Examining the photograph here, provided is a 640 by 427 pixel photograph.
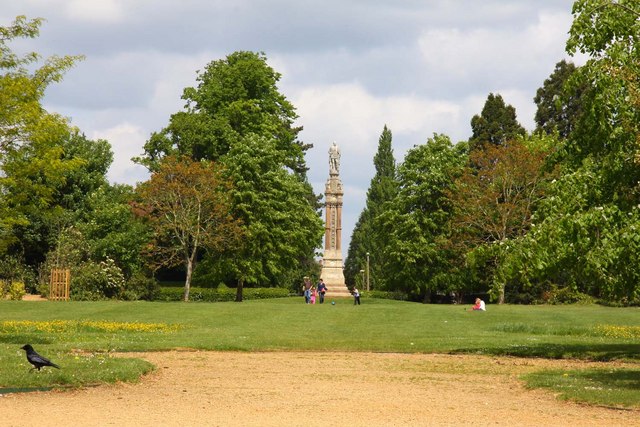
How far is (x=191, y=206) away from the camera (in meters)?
→ 59.7

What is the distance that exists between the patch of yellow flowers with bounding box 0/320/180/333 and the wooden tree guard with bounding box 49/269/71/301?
1948 cm

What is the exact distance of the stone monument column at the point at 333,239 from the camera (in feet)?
221

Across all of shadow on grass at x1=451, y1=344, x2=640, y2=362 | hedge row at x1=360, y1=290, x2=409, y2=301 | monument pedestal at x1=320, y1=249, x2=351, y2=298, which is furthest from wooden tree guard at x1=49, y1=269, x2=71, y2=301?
shadow on grass at x1=451, y1=344, x2=640, y2=362

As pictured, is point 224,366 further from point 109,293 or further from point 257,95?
point 257,95

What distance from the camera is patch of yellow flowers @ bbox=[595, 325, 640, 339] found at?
31.6 meters

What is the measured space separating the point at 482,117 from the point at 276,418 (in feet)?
216

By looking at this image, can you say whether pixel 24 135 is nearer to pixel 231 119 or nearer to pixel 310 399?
pixel 310 399

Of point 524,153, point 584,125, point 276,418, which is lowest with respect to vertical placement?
point 276,418

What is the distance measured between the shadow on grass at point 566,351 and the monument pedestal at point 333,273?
131 ft

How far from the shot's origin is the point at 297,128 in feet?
313

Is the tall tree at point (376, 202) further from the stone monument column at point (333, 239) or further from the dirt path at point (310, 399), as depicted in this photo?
the dirt path at point (310, 399)

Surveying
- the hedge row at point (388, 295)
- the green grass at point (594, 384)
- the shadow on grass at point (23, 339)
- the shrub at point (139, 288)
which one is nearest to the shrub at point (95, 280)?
the shrub at point (139, 288)

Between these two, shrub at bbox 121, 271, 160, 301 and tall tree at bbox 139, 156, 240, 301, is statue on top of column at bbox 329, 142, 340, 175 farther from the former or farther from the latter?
shrub at bbox 121, 271, 160, 301

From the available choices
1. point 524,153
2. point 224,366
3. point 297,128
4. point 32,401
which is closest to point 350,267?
point 297,128
